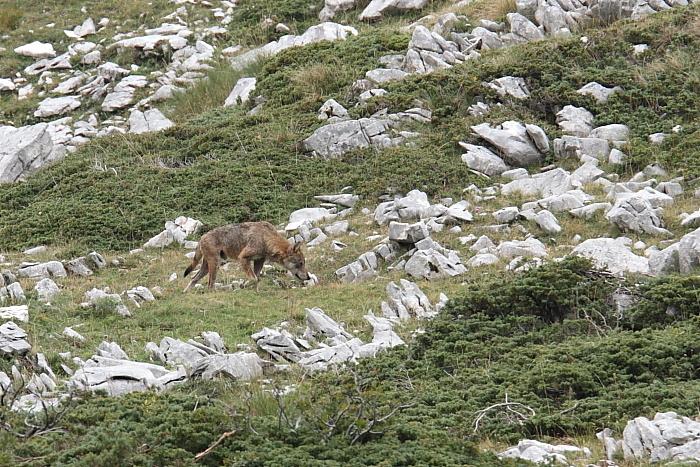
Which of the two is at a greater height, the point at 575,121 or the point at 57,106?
the point at 575,121

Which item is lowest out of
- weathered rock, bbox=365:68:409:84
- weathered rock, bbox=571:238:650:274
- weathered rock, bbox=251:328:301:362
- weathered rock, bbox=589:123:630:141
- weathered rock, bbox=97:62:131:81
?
weathered rock, bbox=97:62:131:81

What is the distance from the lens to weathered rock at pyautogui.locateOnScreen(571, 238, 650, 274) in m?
11.6

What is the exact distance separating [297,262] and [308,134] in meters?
5.55

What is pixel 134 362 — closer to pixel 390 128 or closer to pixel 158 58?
pixel 390 128

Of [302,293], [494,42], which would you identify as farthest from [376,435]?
[494,42]

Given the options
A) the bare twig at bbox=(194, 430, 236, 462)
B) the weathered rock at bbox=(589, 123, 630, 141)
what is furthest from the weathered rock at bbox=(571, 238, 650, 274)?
the bare twig at bbox=(194, 430, 236, 462)

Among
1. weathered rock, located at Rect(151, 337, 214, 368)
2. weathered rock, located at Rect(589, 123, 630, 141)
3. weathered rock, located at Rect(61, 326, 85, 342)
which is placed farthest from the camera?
weathered rock, located at Rect(589, 123, 630, 141)

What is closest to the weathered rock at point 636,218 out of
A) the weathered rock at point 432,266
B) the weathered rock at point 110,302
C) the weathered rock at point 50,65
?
the weathered rock at point 432,266

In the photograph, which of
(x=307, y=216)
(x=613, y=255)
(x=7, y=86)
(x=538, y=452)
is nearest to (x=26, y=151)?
(x=7, y=86)

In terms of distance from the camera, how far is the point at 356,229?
15.6 metres

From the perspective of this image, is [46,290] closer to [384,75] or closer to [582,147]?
[582,147]

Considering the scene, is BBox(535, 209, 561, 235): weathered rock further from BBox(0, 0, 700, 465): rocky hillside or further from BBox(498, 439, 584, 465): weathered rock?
BBox(498, 439, 584, 465): weathered rock

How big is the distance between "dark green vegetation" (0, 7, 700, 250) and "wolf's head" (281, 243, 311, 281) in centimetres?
305

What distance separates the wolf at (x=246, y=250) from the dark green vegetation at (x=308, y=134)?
2.71 m
